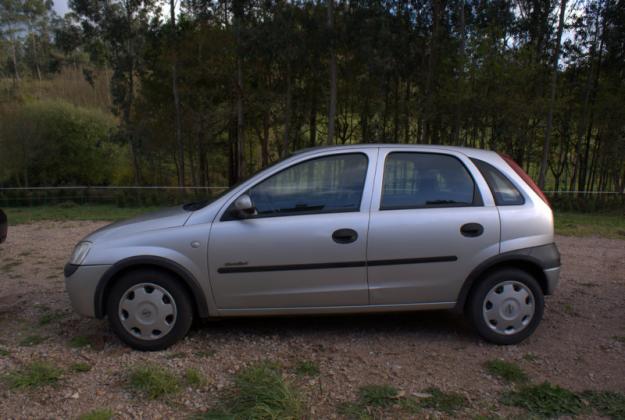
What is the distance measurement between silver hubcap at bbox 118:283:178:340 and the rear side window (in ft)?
8.94

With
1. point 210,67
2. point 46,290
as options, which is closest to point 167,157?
point 210,67

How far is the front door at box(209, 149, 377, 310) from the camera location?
3.70 m

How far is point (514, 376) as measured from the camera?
10.9 ft

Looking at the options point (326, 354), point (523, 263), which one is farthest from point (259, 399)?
point (523, 263)

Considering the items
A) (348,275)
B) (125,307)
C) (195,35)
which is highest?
(195,35)

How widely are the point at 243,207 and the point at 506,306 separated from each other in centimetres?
226

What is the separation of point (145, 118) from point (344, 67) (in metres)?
11.8

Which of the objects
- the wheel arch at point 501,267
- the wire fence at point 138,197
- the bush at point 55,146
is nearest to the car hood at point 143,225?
the wheel arch at point 501,267

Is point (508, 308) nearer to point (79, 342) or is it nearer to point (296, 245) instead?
point (296, 245)

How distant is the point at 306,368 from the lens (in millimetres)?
3422

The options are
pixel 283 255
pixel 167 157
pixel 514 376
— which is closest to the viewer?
pixel 514 376

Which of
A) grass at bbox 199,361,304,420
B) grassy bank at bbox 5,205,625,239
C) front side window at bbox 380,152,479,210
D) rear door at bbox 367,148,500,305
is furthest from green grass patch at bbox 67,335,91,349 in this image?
grassy bank at bbox 5,205,625,239

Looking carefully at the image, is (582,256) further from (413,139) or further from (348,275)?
(413,139)

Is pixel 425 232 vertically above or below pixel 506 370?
above
